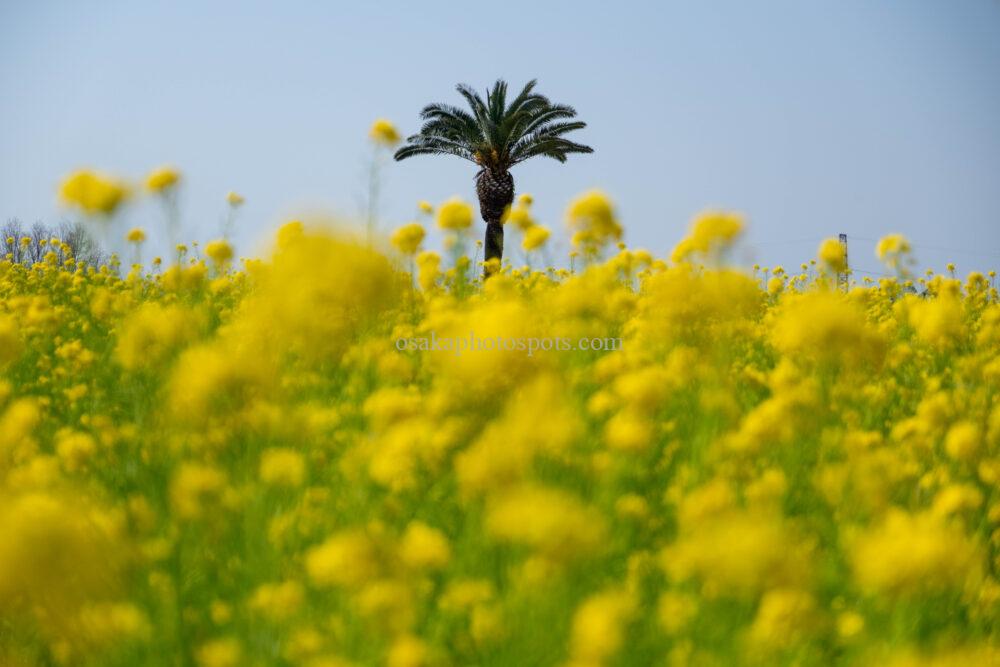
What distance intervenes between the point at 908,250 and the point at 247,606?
559 cm

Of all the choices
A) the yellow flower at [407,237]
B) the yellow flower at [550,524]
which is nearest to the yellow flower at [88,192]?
the yellow flower at [407,237]

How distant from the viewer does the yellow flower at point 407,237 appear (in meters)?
3.90

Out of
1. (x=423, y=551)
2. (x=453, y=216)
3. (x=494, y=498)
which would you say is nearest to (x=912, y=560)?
(x=494, y=498)

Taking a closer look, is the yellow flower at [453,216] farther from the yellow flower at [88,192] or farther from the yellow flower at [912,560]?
the yellow flower at [912,560]

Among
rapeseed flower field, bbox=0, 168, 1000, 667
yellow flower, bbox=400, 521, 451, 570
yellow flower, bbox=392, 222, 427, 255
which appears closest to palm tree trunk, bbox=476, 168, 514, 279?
yellow flower, bbox=392, 222, 427, 255

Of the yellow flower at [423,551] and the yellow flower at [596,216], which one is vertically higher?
the yellow flower at [596,216]

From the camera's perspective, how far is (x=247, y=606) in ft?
5.49

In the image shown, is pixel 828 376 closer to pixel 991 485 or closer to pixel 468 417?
pixel 991 485

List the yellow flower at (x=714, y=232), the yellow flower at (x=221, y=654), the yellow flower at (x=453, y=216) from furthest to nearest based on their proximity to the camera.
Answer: the yellow flower at (x=453, y=216) < the yellow flower at (x=714, y=232) < the yellow flower at (x=221, y=654)

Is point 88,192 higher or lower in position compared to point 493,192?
lower

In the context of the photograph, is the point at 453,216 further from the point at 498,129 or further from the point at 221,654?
the point at 498,129

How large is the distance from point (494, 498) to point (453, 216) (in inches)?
86.9

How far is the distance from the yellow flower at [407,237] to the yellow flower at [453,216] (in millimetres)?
200

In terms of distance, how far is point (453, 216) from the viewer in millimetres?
3758
